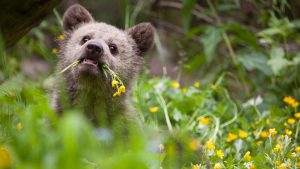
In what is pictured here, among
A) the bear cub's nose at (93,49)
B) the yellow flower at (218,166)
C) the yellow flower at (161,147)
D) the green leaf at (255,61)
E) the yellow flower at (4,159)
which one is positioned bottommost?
the green leaf at (255,61)

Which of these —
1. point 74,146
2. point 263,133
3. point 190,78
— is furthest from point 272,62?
point 74,146

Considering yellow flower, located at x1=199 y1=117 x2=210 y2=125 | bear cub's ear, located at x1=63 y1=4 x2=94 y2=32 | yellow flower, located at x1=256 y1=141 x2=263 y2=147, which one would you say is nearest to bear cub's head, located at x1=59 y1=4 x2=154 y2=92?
bear cub's ear, located at x1=63 y1=4 x2=94 y2=32

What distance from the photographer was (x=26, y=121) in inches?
107

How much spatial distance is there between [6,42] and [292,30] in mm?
3924

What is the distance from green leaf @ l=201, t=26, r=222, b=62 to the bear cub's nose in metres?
2.12

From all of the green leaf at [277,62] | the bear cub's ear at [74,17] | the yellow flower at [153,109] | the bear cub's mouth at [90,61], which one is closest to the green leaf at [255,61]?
the green leaf at [277,62]

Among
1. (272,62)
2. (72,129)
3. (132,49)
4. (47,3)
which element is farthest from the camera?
(272,62)

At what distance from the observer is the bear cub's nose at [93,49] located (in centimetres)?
501

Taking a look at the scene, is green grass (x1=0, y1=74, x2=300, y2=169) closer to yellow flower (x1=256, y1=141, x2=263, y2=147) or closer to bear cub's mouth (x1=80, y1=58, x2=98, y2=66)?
yellow flower (x1=256, y1=141, x2=263, y2=147)

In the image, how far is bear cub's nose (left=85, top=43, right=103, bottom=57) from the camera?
5012 millimetres

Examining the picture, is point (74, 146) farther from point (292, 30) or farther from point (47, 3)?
point (292, 30)

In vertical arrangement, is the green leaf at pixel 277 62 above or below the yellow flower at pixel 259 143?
above

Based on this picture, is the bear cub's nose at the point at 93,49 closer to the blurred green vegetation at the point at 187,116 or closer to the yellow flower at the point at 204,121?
the blurred green vegetation at the point at 187,116

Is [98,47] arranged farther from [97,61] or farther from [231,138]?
[231,138]
